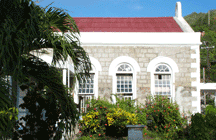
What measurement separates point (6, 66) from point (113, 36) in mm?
8236

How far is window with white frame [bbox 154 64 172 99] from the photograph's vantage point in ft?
39.9

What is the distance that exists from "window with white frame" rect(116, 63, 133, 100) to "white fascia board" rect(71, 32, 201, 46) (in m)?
1.16

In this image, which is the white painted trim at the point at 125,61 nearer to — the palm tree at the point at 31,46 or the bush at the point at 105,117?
the bush at the point at 105,117

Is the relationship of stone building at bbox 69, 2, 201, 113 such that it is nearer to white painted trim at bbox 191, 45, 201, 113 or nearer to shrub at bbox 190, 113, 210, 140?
white painted trim at bbox 191, 45, 201, 113

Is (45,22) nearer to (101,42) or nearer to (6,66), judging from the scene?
(6,66)

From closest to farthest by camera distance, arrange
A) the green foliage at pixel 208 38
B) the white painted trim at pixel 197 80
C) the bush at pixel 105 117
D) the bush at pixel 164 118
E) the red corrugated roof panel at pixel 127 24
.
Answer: the bush at pixel 105 117 → the bush at pixel 164 118 → the white painted trim at pixel 197 80 → the red corrugated roof panel at pixel 127 24 → the green foliage at pixel 208 38

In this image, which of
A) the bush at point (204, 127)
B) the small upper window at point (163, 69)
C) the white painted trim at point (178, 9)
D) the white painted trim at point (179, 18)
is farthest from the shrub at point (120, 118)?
the white painted trim at point (178, 9)

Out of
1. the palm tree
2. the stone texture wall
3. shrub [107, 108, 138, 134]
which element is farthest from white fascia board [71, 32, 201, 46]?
the palm tree

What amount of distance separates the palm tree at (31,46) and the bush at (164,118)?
6.11 meters

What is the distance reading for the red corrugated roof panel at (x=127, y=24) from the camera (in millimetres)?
13242

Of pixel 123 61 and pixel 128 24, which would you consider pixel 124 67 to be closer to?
pixel 123 61

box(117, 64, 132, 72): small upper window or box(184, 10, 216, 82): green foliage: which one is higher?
box(184, 10, 216, 82): green foliage

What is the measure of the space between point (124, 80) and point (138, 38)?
2.14 meters

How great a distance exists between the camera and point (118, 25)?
45.3 feet
